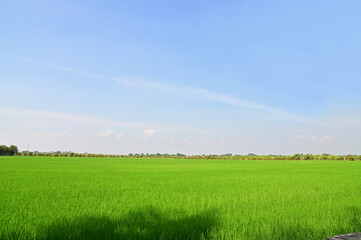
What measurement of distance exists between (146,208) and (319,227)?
3.50 m

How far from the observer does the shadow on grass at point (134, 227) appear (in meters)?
3.86

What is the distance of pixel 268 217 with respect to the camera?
520cm

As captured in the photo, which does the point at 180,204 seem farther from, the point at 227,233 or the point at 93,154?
the point at 93,154

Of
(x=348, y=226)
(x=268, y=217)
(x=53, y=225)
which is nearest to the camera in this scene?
(x=53, y=225)

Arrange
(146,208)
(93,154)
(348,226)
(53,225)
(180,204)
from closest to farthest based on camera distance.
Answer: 1. (53,225)
2. (348,226)
3. (146,208)
4. (180,204)
5. (93,154)

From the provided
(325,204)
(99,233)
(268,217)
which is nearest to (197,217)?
(268,217)

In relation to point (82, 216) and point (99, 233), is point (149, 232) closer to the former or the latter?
Result: point (99, 233)

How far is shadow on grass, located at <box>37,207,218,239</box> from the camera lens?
3855 millimetres

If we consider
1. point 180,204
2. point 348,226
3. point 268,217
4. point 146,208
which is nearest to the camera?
point 348,226

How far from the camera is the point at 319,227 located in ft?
14.8

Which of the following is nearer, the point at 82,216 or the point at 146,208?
the point at 82,216

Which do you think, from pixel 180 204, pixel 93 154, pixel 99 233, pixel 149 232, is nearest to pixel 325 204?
pixel 180 204

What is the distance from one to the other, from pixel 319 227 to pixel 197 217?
2226 millimetres

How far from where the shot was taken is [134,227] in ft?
13.8
